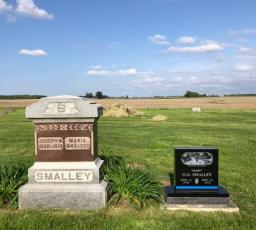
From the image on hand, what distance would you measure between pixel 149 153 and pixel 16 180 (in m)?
7.48

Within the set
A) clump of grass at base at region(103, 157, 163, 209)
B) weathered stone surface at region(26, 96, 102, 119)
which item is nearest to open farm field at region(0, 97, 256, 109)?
clump of grass at base at region(103, 157, 163, 209)

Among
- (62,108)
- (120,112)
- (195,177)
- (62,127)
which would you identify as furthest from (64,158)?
(120,112)

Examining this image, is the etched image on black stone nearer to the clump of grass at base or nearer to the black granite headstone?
the black granite headstone

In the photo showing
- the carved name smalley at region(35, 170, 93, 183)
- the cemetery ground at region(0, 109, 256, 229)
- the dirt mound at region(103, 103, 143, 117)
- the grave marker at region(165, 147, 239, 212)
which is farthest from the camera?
the dirt mound at region(103, 103, 143, 117)

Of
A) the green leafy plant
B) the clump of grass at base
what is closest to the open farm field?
→ the green leafy plant

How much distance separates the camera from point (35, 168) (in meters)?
8.32

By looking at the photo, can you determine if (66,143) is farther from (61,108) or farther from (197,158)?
(197,158)

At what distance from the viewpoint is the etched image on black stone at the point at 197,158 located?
26.7 ft

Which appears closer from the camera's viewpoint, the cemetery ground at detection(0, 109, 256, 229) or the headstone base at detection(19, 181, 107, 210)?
the cemetery ground at detection(0, 109, 256, 229)

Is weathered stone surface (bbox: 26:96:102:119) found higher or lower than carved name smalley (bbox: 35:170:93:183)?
higher

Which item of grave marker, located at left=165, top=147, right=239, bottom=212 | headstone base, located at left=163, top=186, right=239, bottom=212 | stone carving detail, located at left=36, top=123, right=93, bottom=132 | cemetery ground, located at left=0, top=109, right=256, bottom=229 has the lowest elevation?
cemetery ground, located at left=0, top=109, right=256, bottom=229

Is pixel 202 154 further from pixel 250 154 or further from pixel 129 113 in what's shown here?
pixel 129 113

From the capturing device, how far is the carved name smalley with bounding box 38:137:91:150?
27.2 ft

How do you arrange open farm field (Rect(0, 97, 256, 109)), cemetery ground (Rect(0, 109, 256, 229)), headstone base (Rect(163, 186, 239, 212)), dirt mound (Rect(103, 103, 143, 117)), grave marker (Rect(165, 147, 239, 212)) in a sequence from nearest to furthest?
cemetery ground (Rect(0, 109, 256, 229)) < headstone base (Rect(163, 186, 239, 212)) < grave marker (Rect(165, 147, 239, 212)) < dirt mound (Rect(103, 103, 143, 117)) < open farm field (Rect(0, 97, 256, 109))
